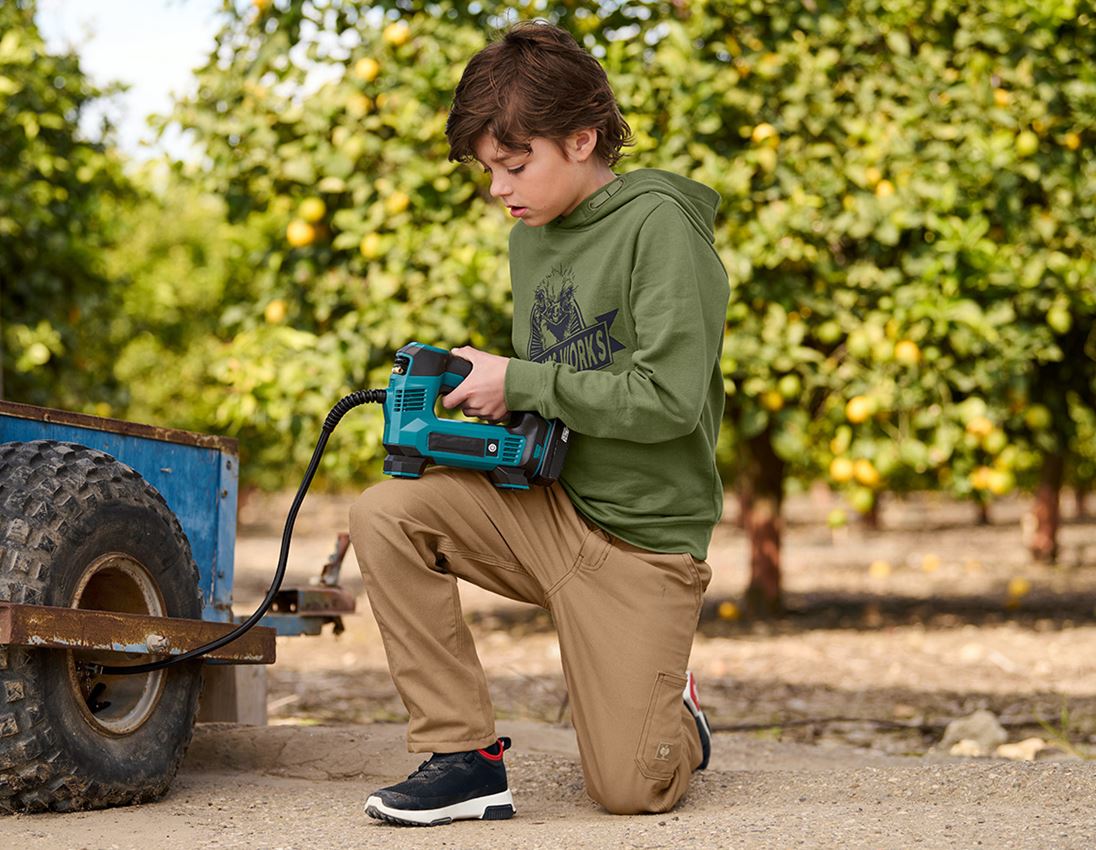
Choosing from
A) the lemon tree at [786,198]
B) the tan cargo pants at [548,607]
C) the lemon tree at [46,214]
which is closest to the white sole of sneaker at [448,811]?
the tan cargo pants at [548,607]

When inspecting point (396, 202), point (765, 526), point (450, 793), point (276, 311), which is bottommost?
point (450, 793)

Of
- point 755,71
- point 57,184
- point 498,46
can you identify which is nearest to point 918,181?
point 755,71

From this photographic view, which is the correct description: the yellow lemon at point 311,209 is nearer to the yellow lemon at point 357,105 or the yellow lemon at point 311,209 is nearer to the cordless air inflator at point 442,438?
the yellow lemon at point 357,105

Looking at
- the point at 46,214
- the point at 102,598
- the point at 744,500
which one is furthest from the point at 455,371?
the point at 744,500

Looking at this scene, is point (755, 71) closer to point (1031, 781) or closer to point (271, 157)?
point (271, 157)

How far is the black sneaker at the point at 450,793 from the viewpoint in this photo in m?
2.87

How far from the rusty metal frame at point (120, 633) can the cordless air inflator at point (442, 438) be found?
56 mm

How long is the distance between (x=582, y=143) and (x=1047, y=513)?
12574 mm

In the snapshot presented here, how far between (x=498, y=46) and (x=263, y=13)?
4.20 m

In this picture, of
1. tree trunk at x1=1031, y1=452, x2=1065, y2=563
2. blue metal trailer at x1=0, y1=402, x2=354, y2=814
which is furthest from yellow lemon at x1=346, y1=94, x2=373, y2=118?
tree trunk at x1=1031, y1=452, x2=1065, y2=563

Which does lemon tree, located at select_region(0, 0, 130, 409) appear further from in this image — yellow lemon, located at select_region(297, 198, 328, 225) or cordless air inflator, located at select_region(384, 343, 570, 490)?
cordless air inflator, located at select_region(384, 343, 570, 490)

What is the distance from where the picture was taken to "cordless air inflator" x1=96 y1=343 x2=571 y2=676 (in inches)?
117

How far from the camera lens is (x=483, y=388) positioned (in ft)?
9.81

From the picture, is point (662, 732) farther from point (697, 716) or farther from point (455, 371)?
point (455, 371)
